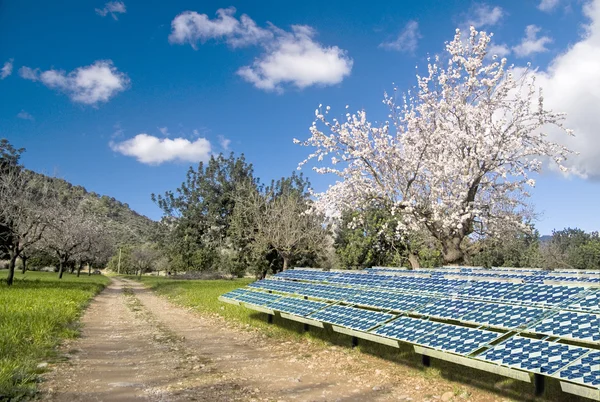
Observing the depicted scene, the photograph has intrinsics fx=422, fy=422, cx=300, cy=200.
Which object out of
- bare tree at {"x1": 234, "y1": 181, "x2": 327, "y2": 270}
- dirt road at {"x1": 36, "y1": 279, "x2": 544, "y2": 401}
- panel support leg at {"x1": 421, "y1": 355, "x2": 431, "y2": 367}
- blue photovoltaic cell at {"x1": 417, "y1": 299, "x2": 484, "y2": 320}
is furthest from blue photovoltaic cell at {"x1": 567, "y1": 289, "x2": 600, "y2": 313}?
bare tree at {"x1": 234, "y1": 181, "x2": 327, "y2": 270}

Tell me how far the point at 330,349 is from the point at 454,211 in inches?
374

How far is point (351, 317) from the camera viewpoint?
30.0 feet

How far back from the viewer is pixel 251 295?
14.6 metres

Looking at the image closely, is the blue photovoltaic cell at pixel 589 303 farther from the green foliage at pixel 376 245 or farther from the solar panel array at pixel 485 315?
the green foliage at pixel 376 245

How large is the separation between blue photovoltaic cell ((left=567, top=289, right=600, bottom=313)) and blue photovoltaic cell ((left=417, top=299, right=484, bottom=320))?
1.52 meters

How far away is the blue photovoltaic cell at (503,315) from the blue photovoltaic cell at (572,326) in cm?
26

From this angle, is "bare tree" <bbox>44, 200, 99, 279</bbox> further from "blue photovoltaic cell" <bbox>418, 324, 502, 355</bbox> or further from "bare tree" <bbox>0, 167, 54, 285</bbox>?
"blue photovoltaic cell" <bbox>418, 324, 502, 355</bbox>

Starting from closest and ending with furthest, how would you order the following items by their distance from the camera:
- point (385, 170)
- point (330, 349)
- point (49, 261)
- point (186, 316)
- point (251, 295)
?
1. point (330, 349)
2. point (251, 295)
3. point (186, 316)
4. point (385, 170)
5. point (49, 261)

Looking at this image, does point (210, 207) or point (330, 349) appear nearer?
point (330, 349)

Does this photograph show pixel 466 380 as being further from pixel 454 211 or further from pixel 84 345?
pixel 454 211

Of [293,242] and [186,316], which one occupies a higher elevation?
[293,242]

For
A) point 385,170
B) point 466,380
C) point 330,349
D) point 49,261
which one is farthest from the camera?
point 49,261

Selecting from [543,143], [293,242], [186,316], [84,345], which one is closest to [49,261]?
[293,242]

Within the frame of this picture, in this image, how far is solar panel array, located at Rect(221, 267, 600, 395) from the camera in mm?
5477
